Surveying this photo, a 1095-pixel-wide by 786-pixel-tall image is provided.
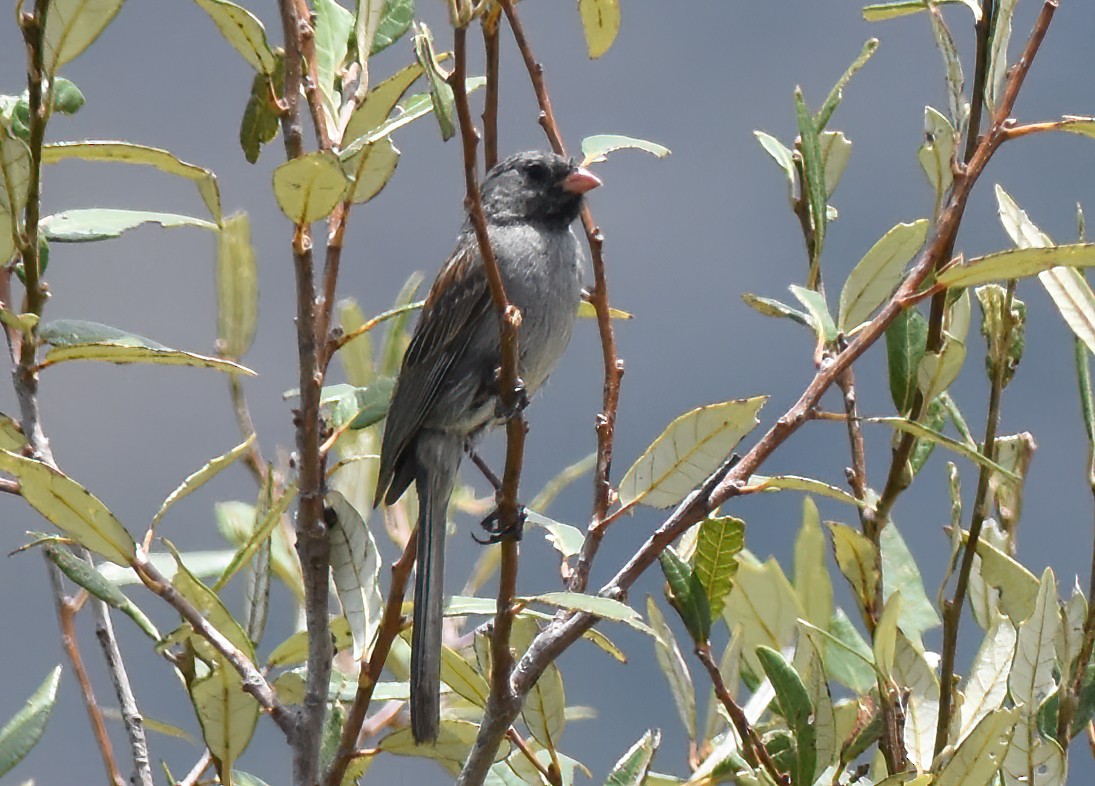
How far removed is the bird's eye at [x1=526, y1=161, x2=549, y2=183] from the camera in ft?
10.4

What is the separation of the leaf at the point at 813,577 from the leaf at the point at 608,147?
24.6 inches

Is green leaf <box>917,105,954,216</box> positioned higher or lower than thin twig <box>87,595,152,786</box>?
higher

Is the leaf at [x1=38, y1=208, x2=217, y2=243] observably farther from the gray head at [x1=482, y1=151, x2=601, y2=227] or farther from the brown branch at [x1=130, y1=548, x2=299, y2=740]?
the gray head at [x1=482, y1=151, x2=601, y2=227]

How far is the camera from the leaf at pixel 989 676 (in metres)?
1.55

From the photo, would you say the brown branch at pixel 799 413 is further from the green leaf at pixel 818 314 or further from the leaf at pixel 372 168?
the leaf at pixel 372 168

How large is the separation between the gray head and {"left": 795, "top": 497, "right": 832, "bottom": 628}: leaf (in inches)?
50.0

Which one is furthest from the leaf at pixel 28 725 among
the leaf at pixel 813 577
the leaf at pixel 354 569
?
the leaf at pixel 813 577

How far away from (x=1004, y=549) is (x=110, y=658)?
3.91 ft

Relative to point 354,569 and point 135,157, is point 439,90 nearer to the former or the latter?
point 135,157

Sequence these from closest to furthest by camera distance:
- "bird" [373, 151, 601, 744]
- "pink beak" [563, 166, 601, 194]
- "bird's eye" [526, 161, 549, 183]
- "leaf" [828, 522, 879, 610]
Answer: "leaf" [828, 522, 879, 610], "bird" [373, 151, 601, 744], "pink beak" [563, 166, 601, 194], "bird's eye" [526, 161, 549, 183]

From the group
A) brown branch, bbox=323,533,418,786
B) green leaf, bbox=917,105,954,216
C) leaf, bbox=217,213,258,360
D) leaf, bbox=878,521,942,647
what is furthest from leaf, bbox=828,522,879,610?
leaf, bbox=217,213,258,360

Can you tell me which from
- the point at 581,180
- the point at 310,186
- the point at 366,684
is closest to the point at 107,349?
the point at 310,186

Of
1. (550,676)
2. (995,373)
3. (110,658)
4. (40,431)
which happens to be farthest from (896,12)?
(110,658)

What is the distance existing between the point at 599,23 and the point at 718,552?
0.78m
